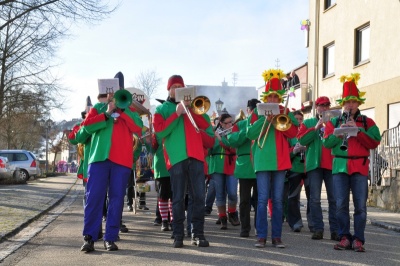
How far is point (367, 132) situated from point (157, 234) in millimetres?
3479

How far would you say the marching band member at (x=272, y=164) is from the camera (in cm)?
799

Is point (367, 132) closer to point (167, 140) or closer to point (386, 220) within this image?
point (167, 140)

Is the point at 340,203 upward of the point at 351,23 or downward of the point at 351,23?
downward

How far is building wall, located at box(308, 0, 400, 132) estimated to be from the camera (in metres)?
19.4

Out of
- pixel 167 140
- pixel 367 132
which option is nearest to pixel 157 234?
pixel 167 140

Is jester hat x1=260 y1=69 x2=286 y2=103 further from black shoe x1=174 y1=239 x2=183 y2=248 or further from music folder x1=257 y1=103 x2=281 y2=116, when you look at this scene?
black shoe x1=174 y1=239 x2=183 y2=248

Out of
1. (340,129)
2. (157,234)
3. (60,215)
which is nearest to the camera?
(340,129)

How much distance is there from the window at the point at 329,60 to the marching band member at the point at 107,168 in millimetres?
18277

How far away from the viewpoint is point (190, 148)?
791 centimetres

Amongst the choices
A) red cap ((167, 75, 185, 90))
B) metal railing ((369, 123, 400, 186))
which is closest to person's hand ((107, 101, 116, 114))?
red cap ((167, 75, 185, 90))

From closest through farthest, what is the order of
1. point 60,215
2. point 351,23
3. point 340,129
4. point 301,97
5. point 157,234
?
point 340,129, point 157,234, point 60,215, point 351,23, point 301,97

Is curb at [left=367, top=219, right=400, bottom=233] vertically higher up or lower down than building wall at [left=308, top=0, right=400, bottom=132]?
lower down

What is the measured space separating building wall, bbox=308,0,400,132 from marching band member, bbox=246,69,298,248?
466 inches

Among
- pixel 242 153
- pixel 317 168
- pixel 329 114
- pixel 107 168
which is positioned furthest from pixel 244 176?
pixel 107 168
